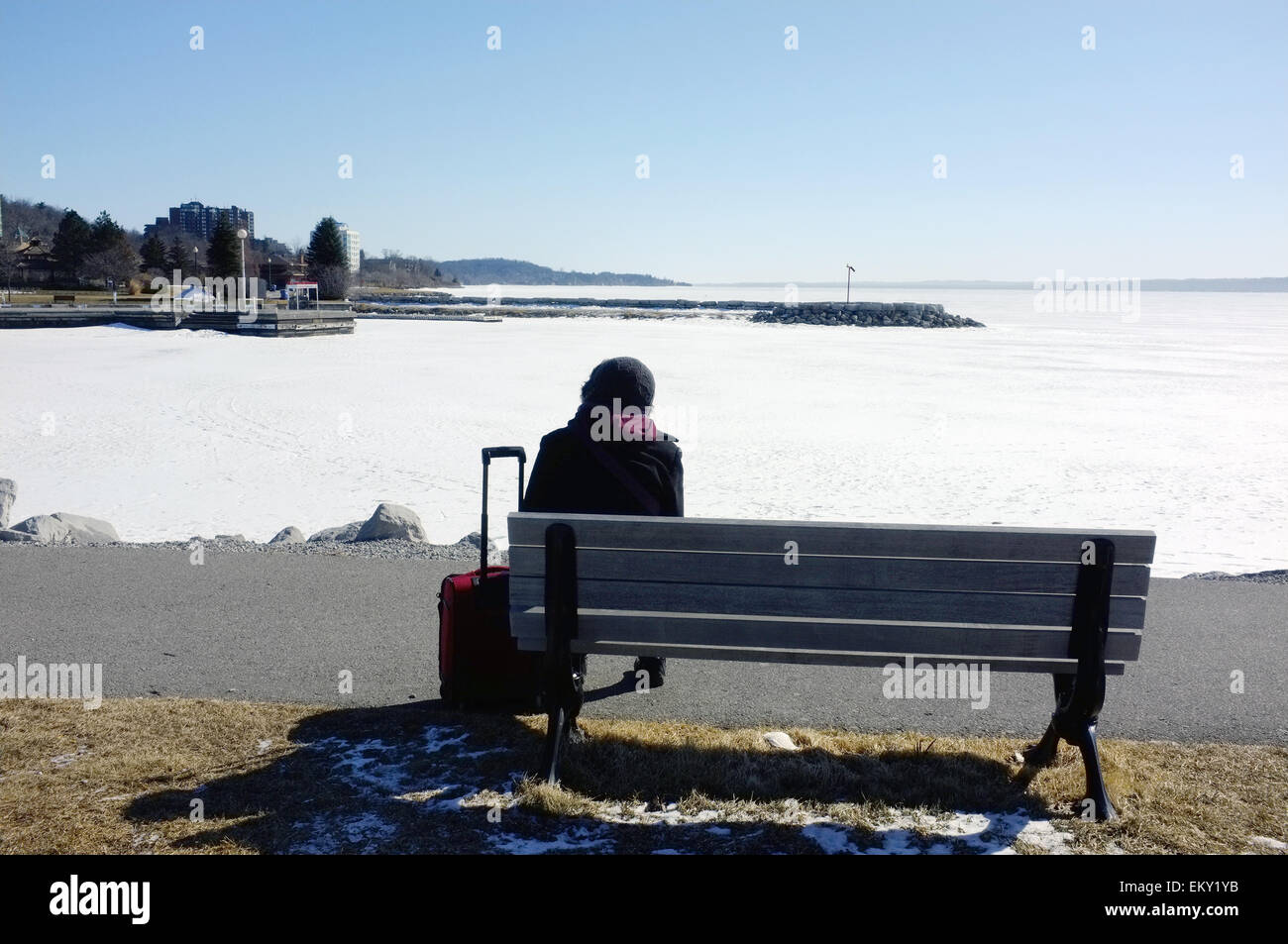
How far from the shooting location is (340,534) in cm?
940

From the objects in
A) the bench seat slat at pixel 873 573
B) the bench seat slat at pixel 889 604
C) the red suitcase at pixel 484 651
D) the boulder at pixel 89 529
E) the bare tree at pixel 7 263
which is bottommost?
the boulder at pixel 89 529

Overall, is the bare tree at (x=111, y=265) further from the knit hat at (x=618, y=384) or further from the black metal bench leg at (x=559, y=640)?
the black metal bench leg at (x=559, y=640)

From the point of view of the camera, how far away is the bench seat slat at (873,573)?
368 cm

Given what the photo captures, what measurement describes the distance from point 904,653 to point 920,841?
629mm

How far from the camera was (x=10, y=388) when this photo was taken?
21125 millimetres

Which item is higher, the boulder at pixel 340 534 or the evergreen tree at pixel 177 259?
the evergreen tree at pixel 177 259

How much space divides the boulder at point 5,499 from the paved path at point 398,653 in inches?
110

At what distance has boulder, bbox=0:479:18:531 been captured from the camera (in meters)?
10.0

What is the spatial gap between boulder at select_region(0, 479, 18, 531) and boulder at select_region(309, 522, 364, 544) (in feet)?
9.82

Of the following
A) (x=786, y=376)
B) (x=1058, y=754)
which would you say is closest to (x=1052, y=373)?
(x=786, y=376)

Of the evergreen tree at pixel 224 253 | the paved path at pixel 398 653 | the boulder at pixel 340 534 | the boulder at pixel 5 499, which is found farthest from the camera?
the evergreen tree at pixel 224 253

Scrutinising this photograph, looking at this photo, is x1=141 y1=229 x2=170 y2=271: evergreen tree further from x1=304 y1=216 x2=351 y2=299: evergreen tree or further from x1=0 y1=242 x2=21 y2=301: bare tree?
x1=304 y1=216 x2=351 y2=299: evergreen tree

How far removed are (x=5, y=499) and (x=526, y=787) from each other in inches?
343

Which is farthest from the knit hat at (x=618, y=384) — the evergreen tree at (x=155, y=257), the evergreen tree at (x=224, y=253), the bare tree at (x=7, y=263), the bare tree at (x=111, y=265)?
the evergreen tree at (x=155, y=257)
